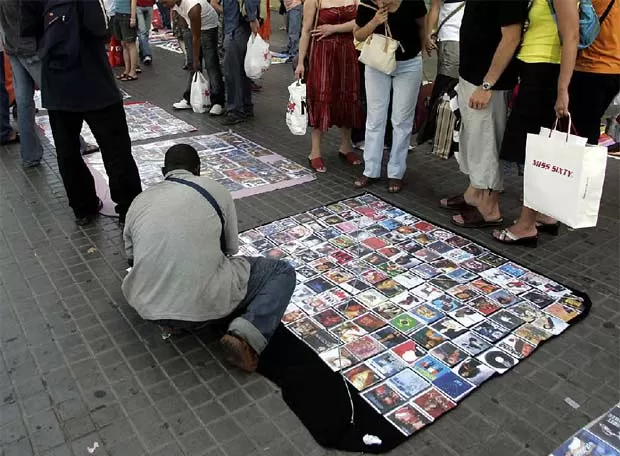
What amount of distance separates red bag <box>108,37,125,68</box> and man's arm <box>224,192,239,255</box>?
734 centimetres

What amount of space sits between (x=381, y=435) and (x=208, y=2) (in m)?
5.83

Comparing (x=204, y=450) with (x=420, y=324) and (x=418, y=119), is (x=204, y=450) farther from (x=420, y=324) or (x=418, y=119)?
(x=418, y=119)

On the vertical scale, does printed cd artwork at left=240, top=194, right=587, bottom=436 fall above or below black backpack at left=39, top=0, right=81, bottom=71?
below

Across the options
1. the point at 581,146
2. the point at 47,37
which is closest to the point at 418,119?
the point at 581,146

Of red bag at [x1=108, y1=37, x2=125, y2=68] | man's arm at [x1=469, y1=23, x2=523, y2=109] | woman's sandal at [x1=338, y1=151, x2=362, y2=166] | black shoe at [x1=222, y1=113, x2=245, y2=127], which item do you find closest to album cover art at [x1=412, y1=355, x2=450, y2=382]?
man's arm at [x1=469, y1=23, x2=523, y2=109]

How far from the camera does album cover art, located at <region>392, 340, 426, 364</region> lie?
9.33ft

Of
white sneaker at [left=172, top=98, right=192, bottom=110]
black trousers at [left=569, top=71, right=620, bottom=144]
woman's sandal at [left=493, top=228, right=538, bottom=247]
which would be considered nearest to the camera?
black trousers at [left=569, top=71, right=620, bottom=144]

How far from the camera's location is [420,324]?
10.2ft

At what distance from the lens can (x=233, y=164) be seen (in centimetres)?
535

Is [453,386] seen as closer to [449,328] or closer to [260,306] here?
[449,328]

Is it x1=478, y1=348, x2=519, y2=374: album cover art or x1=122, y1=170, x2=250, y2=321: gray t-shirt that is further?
x1=478, y1=348, x2=519, y2=374: album cover art

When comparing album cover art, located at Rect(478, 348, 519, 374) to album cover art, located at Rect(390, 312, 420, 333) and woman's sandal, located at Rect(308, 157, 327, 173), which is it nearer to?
album cover art, located at Rect(390, 312, 420, 333)

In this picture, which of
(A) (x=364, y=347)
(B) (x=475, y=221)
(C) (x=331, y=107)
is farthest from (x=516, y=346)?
(C) (x=331, y=107)

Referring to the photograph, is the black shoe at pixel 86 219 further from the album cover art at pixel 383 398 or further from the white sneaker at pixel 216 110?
the white sneaker at pixel 216 110
